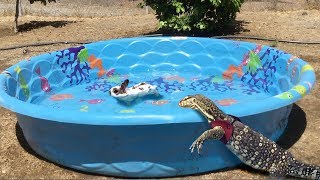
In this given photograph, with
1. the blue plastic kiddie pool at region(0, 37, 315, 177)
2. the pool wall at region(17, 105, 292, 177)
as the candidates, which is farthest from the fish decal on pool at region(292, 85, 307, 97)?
the pool wall at region(17, 105, 292, 177)

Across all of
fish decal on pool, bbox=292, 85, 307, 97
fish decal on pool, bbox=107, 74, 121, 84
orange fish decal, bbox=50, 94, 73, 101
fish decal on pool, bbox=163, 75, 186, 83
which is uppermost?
fish decal on pool, bbox=292, 85, 307, 97

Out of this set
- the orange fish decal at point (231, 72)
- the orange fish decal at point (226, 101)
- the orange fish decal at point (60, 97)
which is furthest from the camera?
the orange fish decal at point (231, 72)

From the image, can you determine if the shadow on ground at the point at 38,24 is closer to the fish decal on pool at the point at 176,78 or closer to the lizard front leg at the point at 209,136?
the fish decal on pool at the point at 176,78

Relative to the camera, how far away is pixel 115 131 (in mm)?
4520

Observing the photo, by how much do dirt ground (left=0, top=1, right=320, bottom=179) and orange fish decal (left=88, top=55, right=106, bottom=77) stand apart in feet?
6.41

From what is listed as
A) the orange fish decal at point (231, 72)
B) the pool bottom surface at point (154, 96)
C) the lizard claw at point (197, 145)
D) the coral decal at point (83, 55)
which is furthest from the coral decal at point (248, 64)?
the lizard claw at point (197, 145)

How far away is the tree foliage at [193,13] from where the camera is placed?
10625mm

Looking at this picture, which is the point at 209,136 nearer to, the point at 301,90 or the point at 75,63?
the point at 301,90

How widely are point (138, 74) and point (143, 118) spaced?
422 centimetres

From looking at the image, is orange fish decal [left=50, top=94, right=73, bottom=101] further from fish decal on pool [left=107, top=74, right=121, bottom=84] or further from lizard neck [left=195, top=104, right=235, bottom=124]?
lizard neck [left=195, top=104, right=235, bottom=124]

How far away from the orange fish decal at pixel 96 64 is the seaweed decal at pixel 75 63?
10cm

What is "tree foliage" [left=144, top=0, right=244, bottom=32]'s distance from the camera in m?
10.6

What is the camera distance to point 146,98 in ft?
22.8

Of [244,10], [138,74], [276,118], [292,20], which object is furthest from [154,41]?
[244,10]
